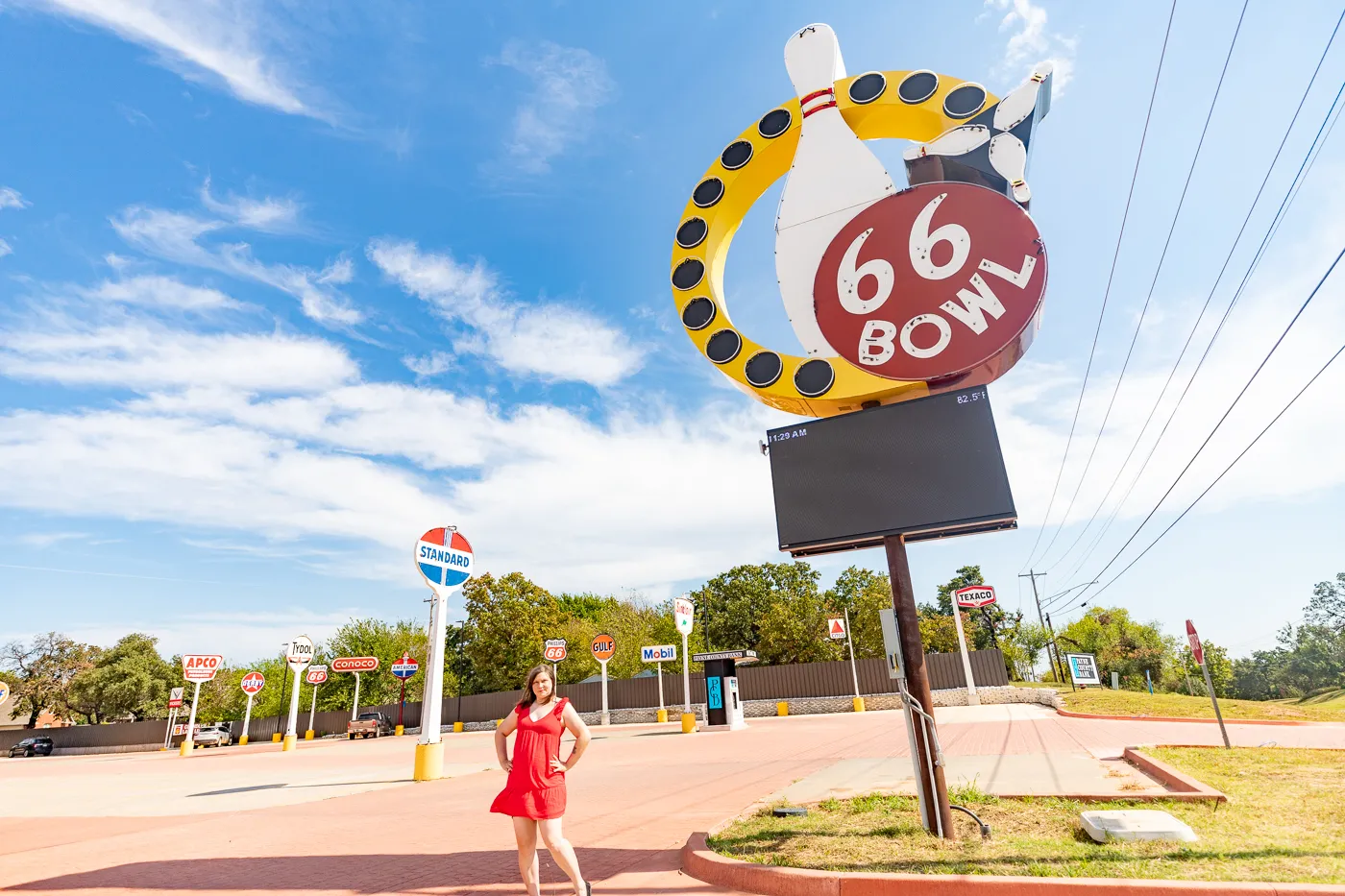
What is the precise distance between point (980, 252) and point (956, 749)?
1007 cm

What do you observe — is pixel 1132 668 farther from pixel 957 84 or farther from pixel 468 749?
pixel 957 84

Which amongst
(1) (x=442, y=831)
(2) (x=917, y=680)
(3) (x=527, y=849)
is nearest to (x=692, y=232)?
(2) (x=917, y=680)

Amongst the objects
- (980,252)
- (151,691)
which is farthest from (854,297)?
(151,691)

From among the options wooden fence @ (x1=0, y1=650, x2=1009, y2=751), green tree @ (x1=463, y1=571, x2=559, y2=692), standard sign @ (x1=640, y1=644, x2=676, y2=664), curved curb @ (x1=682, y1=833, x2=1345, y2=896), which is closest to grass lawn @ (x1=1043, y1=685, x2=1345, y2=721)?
wooden fence @ (x1=0, y1=650, x2=1009, y2=751)

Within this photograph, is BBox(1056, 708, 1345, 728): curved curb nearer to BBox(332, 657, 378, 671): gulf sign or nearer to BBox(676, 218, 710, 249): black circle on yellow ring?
BBox(676, 218, 710, 249): black circle on yellow ring

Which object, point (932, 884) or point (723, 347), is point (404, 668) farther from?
point (932, 884)

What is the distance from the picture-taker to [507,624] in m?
41.3

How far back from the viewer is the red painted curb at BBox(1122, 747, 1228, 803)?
646cm

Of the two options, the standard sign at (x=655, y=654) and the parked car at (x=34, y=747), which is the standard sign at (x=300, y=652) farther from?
the parked car at (x=34, y=747)

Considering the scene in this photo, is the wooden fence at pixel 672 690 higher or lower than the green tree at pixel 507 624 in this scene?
lower

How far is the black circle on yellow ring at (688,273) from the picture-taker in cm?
965

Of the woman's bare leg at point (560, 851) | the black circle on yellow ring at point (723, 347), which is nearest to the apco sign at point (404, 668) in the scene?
the black circle on yellow ring at point (723, 347)

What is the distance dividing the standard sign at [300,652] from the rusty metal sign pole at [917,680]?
29.7 metres

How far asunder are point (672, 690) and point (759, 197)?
101 feet
